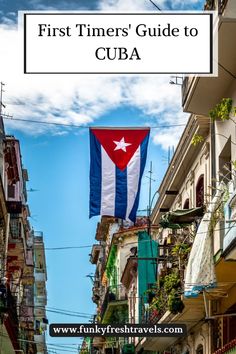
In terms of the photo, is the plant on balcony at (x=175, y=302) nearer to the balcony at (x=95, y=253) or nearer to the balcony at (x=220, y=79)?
the balcony at (x=220, y=79)

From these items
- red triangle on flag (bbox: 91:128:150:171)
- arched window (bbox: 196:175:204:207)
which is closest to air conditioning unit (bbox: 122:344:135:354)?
arched window (bbox: 196:175:204:207)

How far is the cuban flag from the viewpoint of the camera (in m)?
17.1

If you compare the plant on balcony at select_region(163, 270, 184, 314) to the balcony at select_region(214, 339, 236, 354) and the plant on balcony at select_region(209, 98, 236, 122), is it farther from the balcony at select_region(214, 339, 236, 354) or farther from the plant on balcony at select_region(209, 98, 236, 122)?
the plant on balcony at select_region(209, 98, 236, 122)

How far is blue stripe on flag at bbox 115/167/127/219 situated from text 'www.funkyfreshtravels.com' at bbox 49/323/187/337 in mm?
2114

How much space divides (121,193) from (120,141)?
0.92 m

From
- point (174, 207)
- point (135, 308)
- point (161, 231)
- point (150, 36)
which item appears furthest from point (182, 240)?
point (135, 308)

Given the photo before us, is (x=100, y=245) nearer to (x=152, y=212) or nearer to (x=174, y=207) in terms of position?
(x=152, y=212)

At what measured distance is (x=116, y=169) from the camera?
17281 mm

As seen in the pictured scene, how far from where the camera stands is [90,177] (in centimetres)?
1741

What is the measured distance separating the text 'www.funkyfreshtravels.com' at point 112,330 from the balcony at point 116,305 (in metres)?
29.4

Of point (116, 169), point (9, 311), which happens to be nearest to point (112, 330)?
point (116, 169)

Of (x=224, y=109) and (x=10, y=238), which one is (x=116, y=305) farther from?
(x=224, y=109)

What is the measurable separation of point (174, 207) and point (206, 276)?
373 inches

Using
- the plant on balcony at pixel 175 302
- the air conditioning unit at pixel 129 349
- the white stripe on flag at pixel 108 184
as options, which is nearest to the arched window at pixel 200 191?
the plant on balcony at pixel 175 302
